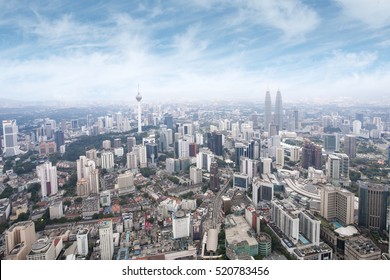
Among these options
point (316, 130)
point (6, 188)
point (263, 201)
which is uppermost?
point (316, 130)

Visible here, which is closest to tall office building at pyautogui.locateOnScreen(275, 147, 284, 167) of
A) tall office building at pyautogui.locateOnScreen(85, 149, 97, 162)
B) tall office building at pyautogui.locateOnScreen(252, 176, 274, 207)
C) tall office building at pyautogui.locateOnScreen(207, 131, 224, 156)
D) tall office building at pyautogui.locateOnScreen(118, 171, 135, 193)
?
tall office building at pyautogui.locateOnScreen(207, 131, 224, 156)

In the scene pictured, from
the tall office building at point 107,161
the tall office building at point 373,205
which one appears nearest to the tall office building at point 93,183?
the tall office building at point 107,161

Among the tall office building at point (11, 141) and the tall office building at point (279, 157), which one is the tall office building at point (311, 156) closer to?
the tall office building at point (279, 157)

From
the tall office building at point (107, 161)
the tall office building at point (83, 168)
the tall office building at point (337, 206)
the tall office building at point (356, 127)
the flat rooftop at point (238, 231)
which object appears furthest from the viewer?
the tall office building at point (107, 161)

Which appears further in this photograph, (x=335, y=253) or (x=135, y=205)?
(x=135, y=205)
